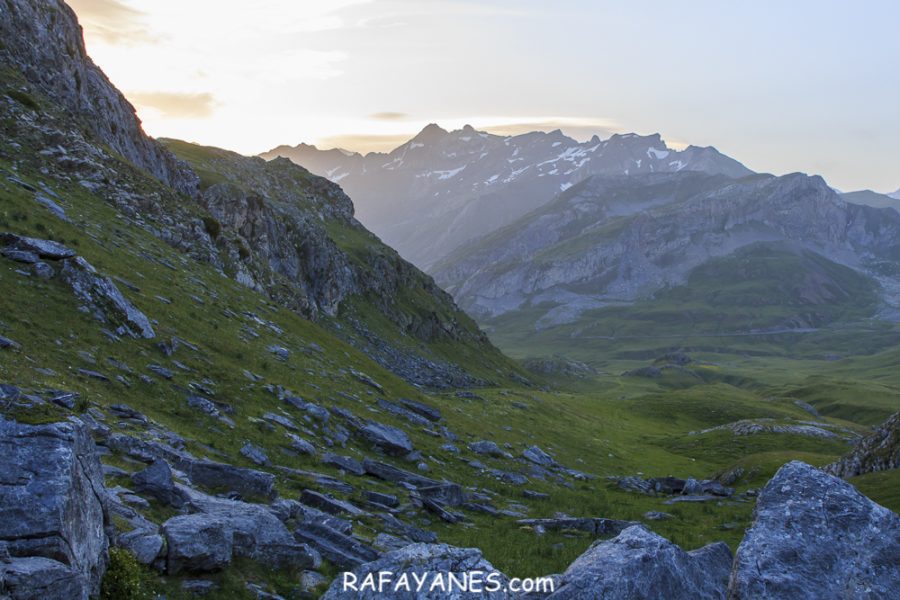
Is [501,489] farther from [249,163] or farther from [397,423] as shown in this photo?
[249,163]

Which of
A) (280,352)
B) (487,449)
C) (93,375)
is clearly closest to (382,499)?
(93,375)

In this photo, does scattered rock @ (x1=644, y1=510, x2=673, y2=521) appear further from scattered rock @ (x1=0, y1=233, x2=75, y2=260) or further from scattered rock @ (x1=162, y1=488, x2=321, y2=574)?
scattered rock @ (x1=0, y1=233, x2=75, y2=260)

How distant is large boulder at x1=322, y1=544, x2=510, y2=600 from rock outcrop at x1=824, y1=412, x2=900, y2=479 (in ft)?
125

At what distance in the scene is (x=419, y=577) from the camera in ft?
49.6

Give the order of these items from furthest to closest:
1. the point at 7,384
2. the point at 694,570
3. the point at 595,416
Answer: the point at 595,416
the point at 7,384
the point at 694,570

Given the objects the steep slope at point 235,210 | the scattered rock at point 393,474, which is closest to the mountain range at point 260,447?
the scattered rock at point 393,474

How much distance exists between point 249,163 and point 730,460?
375ft

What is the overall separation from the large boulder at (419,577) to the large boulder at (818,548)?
6.22m

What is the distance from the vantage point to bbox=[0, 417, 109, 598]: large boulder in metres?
11.8

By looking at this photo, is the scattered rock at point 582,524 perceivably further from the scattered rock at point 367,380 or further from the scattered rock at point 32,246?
the scattered rock at point 32,246

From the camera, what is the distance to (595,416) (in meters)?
107

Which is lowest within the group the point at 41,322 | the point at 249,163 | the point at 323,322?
the point at 323,322

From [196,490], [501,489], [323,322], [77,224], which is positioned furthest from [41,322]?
[323,322]

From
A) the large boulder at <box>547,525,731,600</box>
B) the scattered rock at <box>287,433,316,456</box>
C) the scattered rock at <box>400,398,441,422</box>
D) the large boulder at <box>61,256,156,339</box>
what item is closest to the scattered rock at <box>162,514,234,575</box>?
the large boulder at <box>547,525,731,600</box>
